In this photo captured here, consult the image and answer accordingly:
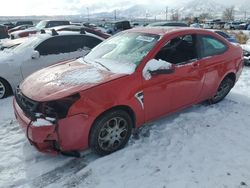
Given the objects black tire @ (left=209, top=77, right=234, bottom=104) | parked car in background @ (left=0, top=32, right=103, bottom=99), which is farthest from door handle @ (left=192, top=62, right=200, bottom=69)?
parked car in background @ (left=0, top=32, right=103, bottom=99)

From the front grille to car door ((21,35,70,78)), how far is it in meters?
2.62

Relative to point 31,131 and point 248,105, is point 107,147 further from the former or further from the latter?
point 248,105

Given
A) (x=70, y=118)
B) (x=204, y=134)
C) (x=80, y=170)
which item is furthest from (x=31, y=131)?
(x=204, y=134)

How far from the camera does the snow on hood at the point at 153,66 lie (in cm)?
393

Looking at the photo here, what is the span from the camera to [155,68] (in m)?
4.00

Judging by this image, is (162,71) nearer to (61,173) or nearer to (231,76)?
(61,173)

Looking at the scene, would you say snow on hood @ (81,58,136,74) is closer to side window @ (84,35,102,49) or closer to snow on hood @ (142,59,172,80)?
snow on hood @ (142,59,172,80)

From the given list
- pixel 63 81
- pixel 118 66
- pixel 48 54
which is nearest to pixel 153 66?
pixel 118 66

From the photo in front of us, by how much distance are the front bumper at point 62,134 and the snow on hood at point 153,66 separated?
1.06 m

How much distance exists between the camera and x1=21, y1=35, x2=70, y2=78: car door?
254 inches

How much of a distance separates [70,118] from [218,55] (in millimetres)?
3194

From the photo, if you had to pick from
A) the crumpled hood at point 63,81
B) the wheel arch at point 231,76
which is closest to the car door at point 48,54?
the crumpled hood at point 63,81

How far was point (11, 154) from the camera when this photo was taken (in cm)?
393

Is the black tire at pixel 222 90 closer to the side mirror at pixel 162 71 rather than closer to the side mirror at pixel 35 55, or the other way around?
the side mirror at pixel 162 71
